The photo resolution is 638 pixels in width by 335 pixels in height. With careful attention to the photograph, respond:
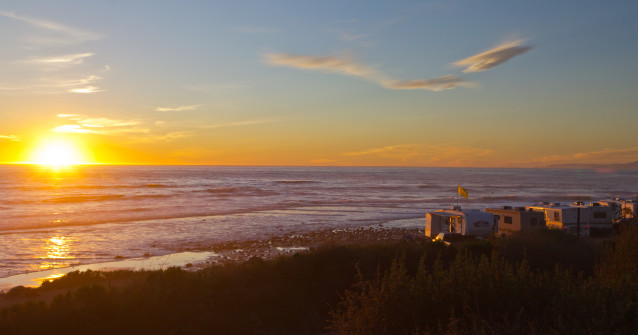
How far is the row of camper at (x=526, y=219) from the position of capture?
83.5ft

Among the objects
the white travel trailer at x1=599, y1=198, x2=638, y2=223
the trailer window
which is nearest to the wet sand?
the trailer window

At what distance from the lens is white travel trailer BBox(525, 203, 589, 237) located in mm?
27250

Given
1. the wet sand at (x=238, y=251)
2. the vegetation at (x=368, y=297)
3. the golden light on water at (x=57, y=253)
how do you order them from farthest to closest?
the golden light on water at (x=57, y=253) → the wet sand at (x=238, y=251) → the vegetation at (x=368, y=297)

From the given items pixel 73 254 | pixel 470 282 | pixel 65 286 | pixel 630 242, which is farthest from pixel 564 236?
pixel 73 254

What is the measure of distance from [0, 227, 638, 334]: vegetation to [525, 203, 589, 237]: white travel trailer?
8477 mm

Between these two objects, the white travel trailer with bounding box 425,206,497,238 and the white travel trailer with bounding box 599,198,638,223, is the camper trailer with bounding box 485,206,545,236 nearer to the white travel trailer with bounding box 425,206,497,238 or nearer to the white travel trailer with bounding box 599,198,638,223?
the white travel trailer with bounding box 425,206,497,238

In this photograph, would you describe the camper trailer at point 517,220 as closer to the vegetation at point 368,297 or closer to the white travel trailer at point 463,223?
the white travel trailer at point 463,223

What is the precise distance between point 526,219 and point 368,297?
22.6 m

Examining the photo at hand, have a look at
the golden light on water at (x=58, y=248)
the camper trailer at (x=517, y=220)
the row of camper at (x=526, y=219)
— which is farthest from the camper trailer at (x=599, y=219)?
the golden light on water at (x=58, y=248)

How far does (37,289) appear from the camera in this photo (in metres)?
15.7

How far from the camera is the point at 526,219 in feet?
85.9

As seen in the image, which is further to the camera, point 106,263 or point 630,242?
point 106,263

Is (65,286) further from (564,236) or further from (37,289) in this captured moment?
(564,236)

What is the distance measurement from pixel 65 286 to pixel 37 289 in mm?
914
